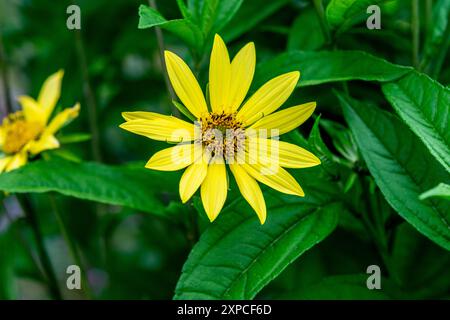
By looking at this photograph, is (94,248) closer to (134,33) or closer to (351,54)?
(134,33)

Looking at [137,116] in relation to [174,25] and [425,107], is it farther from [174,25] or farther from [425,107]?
[425,107]

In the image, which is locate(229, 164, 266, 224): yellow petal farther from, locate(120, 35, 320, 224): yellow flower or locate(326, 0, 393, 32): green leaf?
locate(326, 0, 393, 32): green leaf

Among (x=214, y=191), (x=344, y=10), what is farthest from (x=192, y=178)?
(x=344, y=10)

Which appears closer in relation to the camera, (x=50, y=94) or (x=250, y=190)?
(x=250, y=190)

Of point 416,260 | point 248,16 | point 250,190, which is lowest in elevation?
point 416,260

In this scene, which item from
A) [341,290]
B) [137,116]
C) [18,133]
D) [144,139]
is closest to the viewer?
[137,116]

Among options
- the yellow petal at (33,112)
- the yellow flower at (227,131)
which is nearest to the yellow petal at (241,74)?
the yellow flower at (227,131)

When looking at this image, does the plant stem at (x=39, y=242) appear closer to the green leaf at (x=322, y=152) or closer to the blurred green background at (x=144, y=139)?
the blurred green background at (x=144, y=139)
